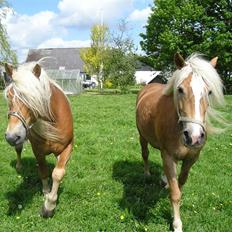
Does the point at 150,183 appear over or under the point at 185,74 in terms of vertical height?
under

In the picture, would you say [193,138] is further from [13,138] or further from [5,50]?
[5,50]

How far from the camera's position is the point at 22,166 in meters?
7.45

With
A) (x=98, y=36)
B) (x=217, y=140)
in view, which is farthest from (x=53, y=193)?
(x=98, y=36)

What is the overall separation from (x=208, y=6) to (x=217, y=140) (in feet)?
98.6

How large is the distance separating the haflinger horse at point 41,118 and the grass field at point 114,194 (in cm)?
37

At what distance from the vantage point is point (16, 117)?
4.44m

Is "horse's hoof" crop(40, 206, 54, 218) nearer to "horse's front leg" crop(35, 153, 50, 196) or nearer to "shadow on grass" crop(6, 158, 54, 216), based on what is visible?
"shadow on grass" crop(6, 158, 54, 216)

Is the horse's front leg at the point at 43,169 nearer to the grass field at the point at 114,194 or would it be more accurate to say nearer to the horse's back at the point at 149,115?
the grass field at the point at 114,194

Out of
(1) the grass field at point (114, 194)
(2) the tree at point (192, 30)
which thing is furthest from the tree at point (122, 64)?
(1) the grass field at point (114, 194)

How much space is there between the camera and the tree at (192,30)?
1388 inches

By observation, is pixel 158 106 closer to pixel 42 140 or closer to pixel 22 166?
pixel 42 140

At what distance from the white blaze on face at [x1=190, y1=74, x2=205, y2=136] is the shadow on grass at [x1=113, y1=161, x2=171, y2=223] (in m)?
1.78

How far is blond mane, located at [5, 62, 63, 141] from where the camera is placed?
4.61m

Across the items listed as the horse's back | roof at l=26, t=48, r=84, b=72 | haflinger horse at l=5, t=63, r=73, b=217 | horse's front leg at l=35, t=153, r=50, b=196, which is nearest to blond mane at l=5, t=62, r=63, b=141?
haflinger horse at l=5, t=63, r=73, b=217
